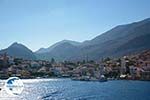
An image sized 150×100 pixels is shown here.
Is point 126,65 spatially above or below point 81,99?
above

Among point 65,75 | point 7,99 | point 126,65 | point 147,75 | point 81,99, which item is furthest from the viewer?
point 65,75

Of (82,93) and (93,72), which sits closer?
(82,93)

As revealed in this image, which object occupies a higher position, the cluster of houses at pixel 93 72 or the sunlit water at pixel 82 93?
the cluster of houses at pixel 93 72

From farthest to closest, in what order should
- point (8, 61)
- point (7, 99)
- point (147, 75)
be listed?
point (8, 61) < point (147, 75) < point (7, 99)

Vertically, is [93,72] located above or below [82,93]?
above

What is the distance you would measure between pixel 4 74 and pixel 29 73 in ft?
56.6

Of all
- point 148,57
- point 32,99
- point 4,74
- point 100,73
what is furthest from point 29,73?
point 32,99

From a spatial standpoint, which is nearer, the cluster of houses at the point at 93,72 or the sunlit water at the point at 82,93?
the sunlit water at the point at 82,93

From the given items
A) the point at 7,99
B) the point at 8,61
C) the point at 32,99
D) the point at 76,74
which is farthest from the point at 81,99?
the point at 8,61

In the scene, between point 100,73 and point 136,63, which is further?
point 136,63

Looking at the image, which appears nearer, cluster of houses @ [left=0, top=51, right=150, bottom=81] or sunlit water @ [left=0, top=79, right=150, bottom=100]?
sunlit water @ [left=0, top=79, right=150, bottom=100]

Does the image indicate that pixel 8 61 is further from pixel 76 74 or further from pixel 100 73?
pixel 100 73

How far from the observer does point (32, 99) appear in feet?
191

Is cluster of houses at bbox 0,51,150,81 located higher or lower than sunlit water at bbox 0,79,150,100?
higher
